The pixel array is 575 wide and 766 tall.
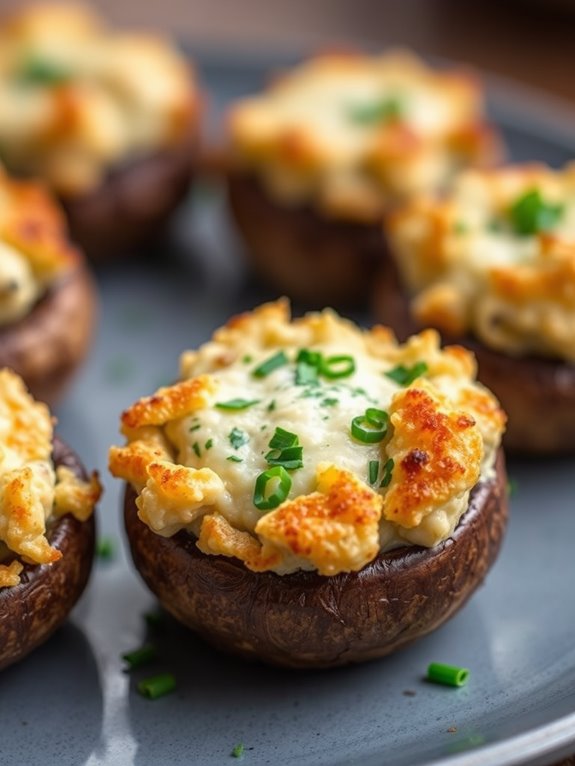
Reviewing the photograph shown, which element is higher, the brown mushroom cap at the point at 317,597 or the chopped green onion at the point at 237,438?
the chopped green onion at the point at 237,438

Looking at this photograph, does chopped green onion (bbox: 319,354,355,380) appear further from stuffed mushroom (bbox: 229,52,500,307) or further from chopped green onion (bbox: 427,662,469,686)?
stuffed mushroom (bbox: 229,52,500,307)

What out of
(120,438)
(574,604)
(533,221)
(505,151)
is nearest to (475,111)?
(505,151)

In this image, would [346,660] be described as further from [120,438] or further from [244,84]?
[244,84]

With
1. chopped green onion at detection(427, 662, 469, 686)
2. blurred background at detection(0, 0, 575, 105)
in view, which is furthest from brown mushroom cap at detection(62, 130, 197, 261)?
chopped green onion at detection(427, 662, 469, 686)

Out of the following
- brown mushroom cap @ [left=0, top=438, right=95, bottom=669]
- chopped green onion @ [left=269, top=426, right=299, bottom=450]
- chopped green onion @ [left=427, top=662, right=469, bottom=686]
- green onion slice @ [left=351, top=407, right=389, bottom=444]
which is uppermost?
A: green onion slice @ [left=351, top=407, right=389, bottom=444]

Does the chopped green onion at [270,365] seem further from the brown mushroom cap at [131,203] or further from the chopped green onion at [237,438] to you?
the brown mushroom cap at [131,203]

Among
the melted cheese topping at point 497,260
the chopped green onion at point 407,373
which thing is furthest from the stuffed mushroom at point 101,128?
the chopped green onion at point 407,373
